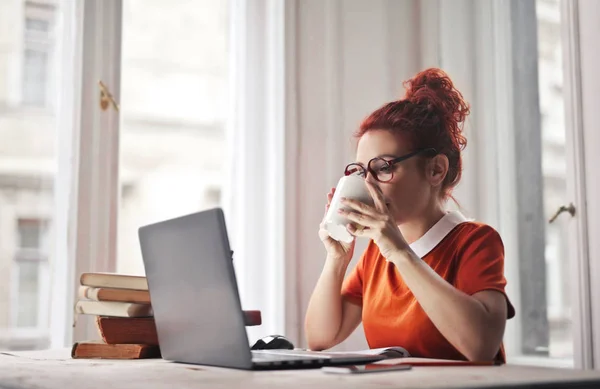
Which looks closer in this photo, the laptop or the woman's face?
the laptop

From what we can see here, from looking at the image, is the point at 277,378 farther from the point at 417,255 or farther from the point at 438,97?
the point at 438,97

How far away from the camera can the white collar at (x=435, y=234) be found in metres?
1.50

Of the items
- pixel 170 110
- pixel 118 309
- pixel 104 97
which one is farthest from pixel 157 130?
pixel 118 309

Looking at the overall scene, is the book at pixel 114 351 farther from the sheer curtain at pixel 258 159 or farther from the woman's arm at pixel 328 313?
the sheer curtain at pixel 258 159

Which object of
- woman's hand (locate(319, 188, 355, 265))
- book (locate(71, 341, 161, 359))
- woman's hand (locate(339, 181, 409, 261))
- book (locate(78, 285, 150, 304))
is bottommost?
book (locate(71, 341, 161, 359))

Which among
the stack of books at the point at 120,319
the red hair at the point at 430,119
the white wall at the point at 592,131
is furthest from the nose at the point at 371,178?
the white wall at the point at 592,131

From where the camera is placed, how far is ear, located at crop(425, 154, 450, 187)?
1515 mm

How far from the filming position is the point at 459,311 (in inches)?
49.2

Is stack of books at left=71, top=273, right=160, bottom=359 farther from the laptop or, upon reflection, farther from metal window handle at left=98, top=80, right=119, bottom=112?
metal window handle at left=98, top=80, right=119, bottom=112

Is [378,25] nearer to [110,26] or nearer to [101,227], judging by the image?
[110,26]

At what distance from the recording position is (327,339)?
5.49 feet

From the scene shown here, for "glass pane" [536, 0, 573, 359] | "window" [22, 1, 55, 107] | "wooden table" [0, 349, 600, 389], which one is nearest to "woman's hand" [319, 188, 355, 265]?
"wooden table" [0, 349, 600, 389]

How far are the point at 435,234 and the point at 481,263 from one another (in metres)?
0.15

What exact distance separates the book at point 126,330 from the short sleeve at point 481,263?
574 mm
